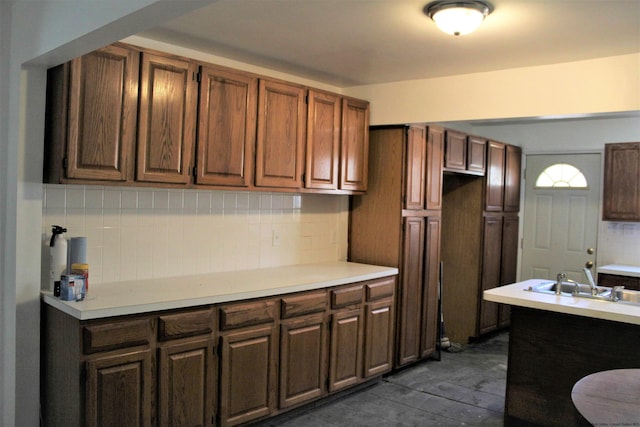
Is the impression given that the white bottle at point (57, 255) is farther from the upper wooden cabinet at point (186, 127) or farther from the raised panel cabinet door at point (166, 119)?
the raised panel cabinet door at point (166, 119)

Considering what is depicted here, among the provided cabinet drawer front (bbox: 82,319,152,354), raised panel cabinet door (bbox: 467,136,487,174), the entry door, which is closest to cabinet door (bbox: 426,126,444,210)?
raised panel cabinet door (bbox: 467,136,487,174)

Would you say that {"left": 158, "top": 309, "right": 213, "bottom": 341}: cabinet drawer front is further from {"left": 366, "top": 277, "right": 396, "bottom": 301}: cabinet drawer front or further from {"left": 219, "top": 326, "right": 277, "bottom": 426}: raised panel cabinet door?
A: {"left": 366, "top": 277, "right": 396, "bottom": 301}: cabinet drawer front

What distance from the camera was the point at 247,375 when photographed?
2980 millimetres

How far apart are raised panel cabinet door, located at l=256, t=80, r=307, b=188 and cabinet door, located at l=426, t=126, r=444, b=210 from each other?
1.19 meters

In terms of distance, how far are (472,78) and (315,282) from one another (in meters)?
1.77

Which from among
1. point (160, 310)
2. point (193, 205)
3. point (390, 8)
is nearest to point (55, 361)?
point (160, 310)

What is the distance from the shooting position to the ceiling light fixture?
235cm

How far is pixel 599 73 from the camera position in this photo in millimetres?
3137

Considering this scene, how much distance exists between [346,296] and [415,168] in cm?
121

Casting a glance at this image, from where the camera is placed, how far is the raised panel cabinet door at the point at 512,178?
5.48 metres

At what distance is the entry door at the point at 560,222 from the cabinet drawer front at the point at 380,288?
8.72 ft

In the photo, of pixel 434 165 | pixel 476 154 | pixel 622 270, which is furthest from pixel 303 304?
pixel 622 270

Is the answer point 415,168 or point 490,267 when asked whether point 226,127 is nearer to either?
point 415,168

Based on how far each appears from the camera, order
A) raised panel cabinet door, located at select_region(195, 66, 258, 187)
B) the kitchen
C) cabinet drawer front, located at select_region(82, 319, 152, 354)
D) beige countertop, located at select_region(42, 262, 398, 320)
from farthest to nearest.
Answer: raised panel cabinet door, located at select_region(195, 66, 258, 187), beige countertop, located at select_region(42, 262, 398, 320), cabinet drawer front, located at select_region(82, 319, 152, 354), the kitchen
